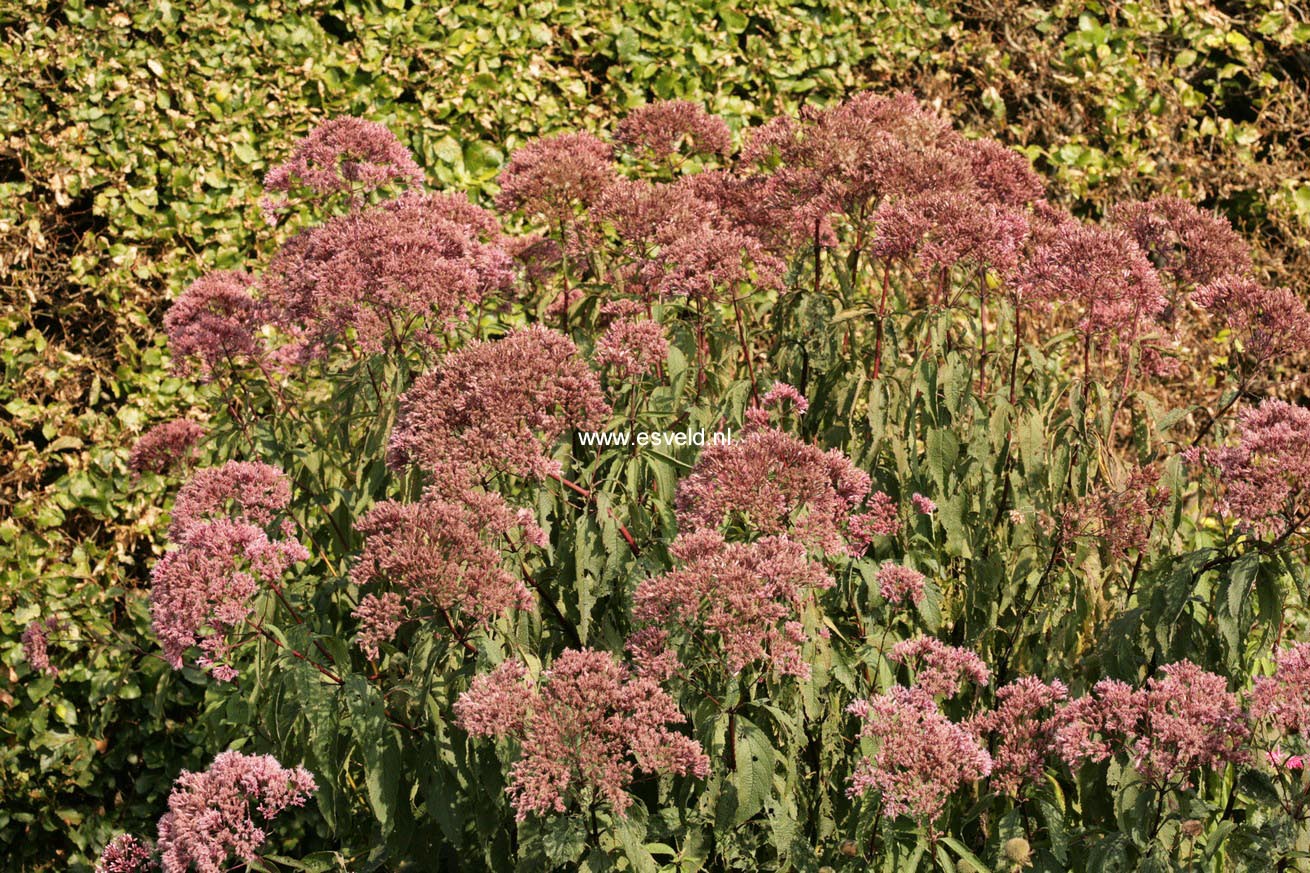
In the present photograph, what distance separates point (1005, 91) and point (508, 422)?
5782 millimetres

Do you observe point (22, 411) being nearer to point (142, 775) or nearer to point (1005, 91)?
point (142, 775)

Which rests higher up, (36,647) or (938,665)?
(938,665)

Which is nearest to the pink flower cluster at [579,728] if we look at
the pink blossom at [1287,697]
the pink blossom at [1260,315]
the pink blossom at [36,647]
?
the pink blossom at [1287,697]

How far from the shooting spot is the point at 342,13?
733 centimetres

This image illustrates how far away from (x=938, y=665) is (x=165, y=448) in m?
2.79

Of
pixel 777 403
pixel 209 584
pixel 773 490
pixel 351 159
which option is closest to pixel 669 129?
pixel 351 159

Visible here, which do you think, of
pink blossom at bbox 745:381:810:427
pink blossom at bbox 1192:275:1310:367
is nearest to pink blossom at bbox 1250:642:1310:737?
pink blossom at bbox 1192:275:1310:367

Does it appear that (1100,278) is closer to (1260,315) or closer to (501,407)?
(1260,315)

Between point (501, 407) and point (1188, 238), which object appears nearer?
point (501, 407)

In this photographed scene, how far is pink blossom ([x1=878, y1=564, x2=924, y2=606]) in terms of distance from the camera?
3.95 metres

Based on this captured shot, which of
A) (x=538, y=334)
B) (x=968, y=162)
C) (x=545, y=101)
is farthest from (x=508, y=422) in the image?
(x=545, y=101)

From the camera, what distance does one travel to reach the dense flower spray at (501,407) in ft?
12.1

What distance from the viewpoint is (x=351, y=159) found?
5125mm

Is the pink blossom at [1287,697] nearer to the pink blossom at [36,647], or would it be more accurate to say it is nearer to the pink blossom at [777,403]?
the pink blossom at [777,403]
